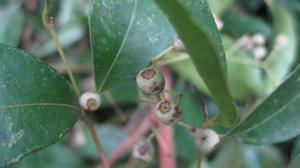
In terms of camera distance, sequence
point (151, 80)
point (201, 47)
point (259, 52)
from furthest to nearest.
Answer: point (259, 52) < point (151, 80) < point (201, 47)

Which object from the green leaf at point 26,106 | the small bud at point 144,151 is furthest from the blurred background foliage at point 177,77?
the green leaf at point 26,106

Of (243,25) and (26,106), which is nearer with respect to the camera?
(26,106)

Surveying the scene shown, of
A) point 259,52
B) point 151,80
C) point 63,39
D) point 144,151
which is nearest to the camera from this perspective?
point 151,80

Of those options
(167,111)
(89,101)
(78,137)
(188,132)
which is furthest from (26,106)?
(188,132)

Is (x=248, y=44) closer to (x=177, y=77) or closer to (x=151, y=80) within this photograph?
(x=177, y=77)

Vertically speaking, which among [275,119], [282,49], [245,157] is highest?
[275,119]

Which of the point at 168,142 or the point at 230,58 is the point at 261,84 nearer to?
the point at 230,58

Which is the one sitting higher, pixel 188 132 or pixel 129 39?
pixel 129 39
